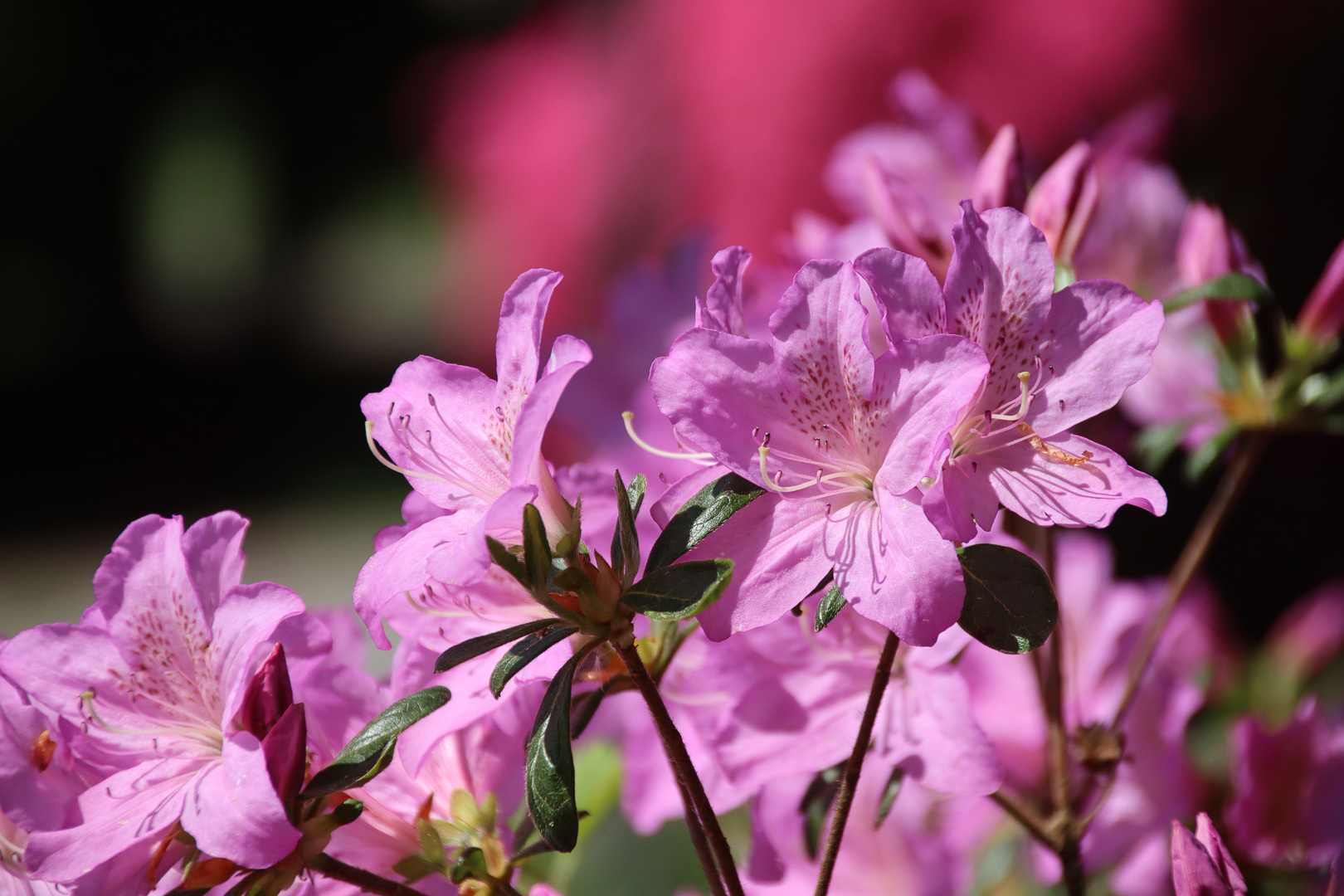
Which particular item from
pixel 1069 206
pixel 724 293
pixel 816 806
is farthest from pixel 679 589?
pixel 1069 206

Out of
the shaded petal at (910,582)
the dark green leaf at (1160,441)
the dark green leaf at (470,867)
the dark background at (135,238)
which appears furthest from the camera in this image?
the dark background at (135,238)

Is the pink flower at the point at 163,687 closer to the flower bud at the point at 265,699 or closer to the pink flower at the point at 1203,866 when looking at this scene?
the flower bud at the point at 265,699

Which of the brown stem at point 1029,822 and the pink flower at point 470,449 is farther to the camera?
the brown stem at point 1029,822

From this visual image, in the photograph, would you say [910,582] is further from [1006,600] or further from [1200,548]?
[1200,548]

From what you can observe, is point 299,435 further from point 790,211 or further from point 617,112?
point 790,211

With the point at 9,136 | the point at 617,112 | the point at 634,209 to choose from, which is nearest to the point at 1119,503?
the point at 634,209

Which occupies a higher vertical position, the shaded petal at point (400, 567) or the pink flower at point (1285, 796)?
the shaded petal at point (400, 567)

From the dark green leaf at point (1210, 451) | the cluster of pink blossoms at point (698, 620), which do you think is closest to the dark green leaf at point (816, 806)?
the cluster of pink blossoms at point (698, 620)

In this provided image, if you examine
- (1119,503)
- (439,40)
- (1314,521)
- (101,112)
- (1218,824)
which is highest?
(101,112)
